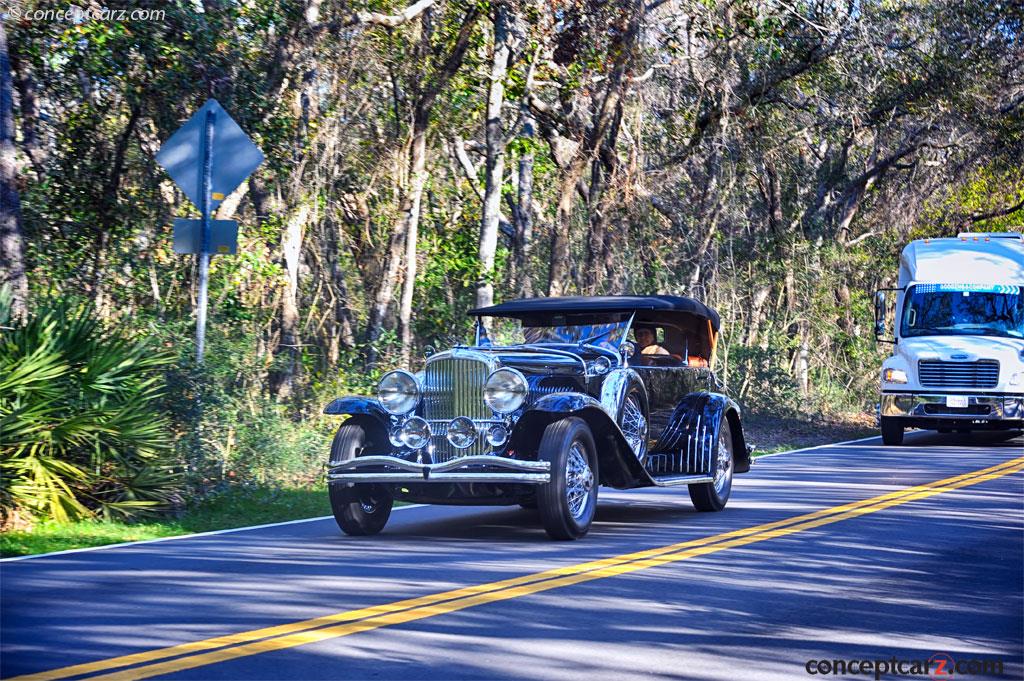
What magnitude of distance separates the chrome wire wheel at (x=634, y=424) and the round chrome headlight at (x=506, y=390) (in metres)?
1.33

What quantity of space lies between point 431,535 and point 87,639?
4.64 metres

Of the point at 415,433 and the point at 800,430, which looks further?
the point at 800,430

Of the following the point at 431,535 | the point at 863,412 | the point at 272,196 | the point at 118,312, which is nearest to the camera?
the point at 431,535

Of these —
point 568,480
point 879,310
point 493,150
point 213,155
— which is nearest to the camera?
point 568,480

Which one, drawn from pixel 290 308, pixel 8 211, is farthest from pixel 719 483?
pixel 290 308

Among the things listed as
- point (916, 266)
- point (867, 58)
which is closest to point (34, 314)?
point (916, 266)

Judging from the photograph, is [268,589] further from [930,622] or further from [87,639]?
[930,622]

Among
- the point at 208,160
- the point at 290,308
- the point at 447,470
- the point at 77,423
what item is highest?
the point at 208,160

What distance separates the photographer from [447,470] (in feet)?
33.3

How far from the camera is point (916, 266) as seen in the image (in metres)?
22.8

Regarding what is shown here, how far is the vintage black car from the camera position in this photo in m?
10.2

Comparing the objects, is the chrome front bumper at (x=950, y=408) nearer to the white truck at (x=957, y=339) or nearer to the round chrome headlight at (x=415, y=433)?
the white truck at (x=957, y=339)

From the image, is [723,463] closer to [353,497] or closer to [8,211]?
[353,497]

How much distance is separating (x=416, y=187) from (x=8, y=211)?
8.30 meters
